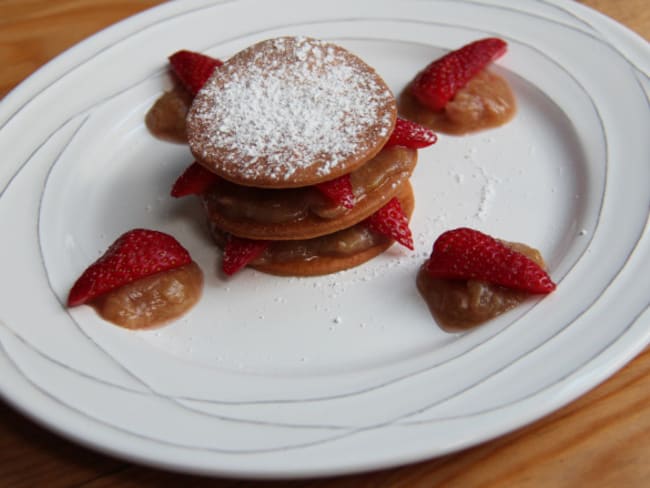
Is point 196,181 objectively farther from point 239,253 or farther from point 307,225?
point 307,225

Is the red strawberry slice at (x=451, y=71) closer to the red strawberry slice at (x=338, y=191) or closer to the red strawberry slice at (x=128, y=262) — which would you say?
the red strawberry slice at (x=338, y=191)

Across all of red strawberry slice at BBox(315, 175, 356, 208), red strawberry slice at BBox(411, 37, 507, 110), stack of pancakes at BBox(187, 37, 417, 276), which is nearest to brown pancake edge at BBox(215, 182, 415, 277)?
stack of pancakes at BBox(187, 37, 417, 276)

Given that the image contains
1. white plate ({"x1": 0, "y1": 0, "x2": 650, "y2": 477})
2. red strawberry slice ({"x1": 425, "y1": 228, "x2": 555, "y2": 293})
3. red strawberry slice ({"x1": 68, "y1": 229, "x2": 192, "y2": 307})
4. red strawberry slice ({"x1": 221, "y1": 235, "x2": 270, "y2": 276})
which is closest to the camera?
white plate ({"x1": 0, "y1": 0, "x2": 650, "y2": 477})

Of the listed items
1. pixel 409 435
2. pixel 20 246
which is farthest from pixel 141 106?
pixel 409 435

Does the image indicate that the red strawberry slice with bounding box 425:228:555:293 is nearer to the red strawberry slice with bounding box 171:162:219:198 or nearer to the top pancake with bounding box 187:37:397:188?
the top pancake with bounding box 187:37:397:188

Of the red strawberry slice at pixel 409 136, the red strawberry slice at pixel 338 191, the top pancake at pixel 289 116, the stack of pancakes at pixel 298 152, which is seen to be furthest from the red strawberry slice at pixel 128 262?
the red strawberry slice at pixel 409 136
